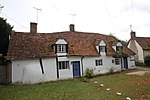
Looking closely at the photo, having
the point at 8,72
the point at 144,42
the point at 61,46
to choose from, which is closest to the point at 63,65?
the point at 61,46

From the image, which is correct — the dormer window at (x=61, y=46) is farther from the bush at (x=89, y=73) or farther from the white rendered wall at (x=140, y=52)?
the white rendered wall at (x=140, y=52)

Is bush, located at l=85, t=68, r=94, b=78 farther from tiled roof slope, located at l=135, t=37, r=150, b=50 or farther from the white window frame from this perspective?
tiled roof slope, located at l=135, t=37, r=150, b=50

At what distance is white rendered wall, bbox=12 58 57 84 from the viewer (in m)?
23.9

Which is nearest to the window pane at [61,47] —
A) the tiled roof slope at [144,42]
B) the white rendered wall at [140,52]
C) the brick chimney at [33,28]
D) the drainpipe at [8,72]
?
the brick chimney at [33,28]

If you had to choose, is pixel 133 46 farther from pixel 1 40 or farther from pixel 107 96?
pixel 107 96

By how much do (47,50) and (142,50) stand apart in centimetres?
2450

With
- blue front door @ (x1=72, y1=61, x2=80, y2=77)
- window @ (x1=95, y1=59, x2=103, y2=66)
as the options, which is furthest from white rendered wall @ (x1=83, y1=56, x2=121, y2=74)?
blue front door @ (x1=72, y1=61, x2=80, y2=77)

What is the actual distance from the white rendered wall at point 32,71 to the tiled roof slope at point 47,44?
768 mm

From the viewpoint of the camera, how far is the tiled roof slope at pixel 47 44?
25.4 m

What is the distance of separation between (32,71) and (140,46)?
27.7 metres

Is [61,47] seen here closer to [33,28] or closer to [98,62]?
[33,28]

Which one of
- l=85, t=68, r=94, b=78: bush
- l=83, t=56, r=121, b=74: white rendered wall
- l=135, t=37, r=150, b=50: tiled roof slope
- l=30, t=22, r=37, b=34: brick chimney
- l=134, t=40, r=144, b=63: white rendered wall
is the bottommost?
l=85, t=68, r=94, b=78: bush

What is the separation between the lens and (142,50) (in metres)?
43.5

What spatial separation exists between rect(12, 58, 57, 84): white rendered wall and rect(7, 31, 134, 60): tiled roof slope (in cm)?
77
